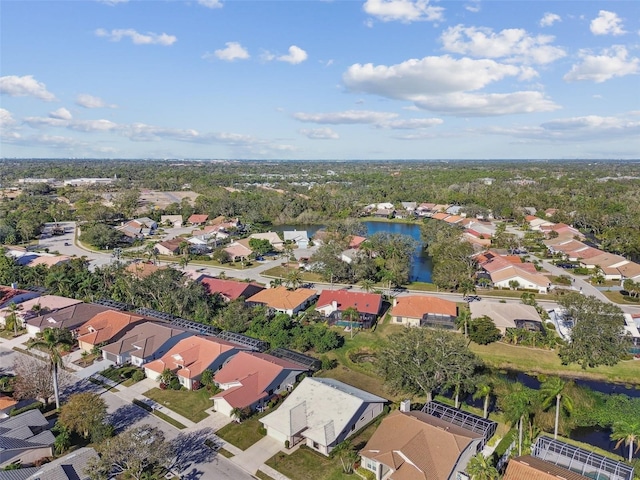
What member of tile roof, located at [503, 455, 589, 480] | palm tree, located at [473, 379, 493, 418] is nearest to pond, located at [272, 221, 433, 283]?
palm tree, located at [473, 379, 493, 418]

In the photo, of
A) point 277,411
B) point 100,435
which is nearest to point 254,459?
point 277,411

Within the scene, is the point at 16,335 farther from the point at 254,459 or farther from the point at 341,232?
the point at 341,232

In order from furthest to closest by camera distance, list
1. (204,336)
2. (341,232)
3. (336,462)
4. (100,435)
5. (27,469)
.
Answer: (341,232) → (204,336) → (100,435) → (336,462) → (27,469)

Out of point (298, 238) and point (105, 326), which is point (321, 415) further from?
point (298, 238)

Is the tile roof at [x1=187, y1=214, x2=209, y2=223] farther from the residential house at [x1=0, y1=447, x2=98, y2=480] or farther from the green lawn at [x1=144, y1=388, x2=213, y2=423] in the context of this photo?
the residential house at [x1=0, y1=447, x2=98, y2=480]

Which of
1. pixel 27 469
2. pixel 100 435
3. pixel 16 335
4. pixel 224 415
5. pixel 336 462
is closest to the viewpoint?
pixel 27 469

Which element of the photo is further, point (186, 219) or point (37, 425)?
point (186, 219)
